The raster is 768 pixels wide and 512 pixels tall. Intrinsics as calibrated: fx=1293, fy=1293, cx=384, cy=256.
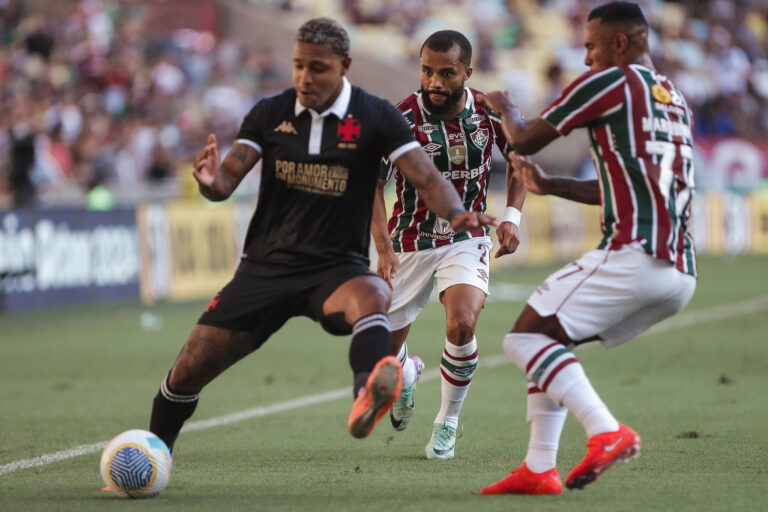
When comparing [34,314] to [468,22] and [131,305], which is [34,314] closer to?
[131,305]

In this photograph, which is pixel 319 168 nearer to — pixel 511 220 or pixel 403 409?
pixel 511 220

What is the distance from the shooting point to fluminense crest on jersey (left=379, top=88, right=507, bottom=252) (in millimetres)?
7383

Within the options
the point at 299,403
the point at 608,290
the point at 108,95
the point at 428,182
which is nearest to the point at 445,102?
the point at 428,182

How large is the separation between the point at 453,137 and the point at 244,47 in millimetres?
21371

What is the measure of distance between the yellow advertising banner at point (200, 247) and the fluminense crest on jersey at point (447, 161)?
1009cm

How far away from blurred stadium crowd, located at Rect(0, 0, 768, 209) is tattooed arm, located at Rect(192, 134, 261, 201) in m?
10.3

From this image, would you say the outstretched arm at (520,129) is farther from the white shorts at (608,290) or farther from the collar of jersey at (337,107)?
the collar of jersey at (337,107)

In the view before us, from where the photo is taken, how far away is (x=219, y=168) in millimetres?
5773

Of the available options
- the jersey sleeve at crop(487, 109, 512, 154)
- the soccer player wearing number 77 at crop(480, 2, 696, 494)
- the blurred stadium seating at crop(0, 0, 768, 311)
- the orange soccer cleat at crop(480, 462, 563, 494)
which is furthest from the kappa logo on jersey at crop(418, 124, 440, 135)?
the blurred stadium seating at crop(0, 0, 768, 311)

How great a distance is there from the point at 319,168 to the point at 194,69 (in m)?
19.7

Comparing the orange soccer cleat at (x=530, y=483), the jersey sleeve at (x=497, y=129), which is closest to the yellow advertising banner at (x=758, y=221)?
the jersey sleeve at (x=497, y=129)

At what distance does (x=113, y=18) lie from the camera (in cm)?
2636

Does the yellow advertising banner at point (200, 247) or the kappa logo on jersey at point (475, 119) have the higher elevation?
the kappa logo on jersey at point (475, 119)

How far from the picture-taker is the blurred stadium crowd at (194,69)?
1952 cm
